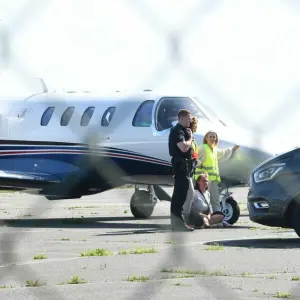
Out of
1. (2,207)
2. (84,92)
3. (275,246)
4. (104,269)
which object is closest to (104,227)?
(84,92)

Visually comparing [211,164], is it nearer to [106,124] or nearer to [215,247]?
[106,124]

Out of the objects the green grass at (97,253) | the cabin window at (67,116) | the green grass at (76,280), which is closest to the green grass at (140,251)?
the green grass at (97,253)

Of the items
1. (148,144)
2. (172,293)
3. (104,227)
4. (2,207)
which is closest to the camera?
(172,293)

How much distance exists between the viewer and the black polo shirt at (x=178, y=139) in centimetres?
1541

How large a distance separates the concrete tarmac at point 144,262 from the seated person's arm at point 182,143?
3.67 feet

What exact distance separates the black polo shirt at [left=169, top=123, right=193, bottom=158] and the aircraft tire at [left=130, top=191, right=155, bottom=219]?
4.33 m

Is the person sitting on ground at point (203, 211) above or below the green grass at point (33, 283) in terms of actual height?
below

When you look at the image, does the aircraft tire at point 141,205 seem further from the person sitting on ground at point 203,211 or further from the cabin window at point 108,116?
the person sitting on ground at point 203,211

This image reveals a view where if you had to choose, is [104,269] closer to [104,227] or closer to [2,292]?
[2,292]

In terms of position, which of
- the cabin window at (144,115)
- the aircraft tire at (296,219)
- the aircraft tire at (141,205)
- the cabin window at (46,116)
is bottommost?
the aircraft tire at (141,205)

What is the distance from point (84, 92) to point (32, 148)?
50.5 inches

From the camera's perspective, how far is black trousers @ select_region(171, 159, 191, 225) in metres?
15.5

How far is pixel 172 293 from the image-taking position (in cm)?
827

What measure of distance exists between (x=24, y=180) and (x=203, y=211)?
11.6ft
